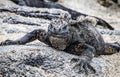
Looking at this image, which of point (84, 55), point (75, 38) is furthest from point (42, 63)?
point (75, 38)

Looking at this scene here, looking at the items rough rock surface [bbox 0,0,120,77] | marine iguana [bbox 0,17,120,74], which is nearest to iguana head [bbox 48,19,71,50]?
marine iguana [bbox 0,17,120,74]

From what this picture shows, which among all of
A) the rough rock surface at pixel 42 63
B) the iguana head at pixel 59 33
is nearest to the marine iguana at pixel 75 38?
the iguana head at pixel 59 33

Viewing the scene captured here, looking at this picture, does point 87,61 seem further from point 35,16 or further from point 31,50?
point 35,16

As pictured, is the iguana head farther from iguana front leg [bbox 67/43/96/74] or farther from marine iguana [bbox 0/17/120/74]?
iguana front leg [bbox 67/43/96/74]

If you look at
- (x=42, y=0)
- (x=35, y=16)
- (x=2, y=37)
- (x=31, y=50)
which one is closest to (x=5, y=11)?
(x=35, y=16)

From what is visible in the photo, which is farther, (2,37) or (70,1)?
(70,1)

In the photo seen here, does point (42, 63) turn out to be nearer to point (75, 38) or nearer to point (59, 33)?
point (59, 33)
